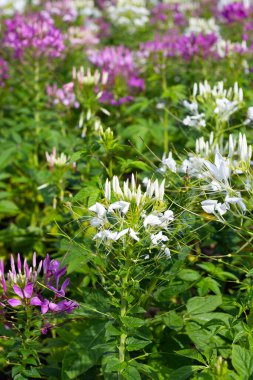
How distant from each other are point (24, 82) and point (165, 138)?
1617mm

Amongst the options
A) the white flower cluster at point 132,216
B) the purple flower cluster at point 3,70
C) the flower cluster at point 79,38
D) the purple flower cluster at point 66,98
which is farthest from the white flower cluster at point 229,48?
the white flower cluster at point 132,216

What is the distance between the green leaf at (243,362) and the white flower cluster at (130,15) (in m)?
6.00

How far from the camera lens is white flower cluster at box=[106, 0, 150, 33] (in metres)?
7.57

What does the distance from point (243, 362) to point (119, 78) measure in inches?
129

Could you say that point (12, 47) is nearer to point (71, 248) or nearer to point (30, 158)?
point (30, 158)

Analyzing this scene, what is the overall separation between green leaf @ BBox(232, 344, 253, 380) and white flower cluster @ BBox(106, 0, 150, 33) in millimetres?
6003

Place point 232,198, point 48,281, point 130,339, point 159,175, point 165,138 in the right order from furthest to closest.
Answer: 1. point 165,138
2. point 159,175
3. point 48,281
4. point 130,339
5. point 232,198

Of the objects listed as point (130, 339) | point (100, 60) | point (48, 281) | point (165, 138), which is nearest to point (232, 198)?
point (130, 339)

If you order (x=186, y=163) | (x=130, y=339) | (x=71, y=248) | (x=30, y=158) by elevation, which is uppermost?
(x=186, y=163)

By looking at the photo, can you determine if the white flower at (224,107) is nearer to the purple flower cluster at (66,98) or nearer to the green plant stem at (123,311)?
the green plant stem at (123,311)

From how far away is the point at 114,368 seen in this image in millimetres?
2086

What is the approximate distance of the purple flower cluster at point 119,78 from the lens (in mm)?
4754

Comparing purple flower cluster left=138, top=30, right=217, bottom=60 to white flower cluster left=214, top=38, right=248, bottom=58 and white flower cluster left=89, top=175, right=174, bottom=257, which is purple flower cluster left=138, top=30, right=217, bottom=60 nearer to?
white flower cluster left=214, top=38, right=248, bottom=58

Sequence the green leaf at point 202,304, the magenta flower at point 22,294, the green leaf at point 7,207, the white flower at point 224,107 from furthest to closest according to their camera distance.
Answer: the green leaf at point 7,207, the white flower at point 224,107, the green leaf at point 202,304, the magenta flower at point 22,294
